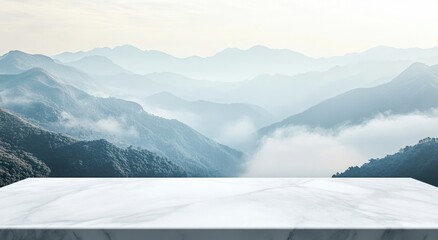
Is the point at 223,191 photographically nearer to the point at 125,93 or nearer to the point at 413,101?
the point at 413,101

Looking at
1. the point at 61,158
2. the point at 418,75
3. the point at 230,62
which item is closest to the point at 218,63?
the point at 230,62

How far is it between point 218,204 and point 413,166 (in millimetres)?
9808

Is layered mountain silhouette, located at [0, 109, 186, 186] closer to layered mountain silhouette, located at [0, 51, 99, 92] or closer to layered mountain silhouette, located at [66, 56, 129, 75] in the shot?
layered mountain silhouette, located at [0, 51, 99, 92]

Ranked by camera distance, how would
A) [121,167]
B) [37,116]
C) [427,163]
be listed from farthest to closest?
[37,116] < [121,167] < [427,163]

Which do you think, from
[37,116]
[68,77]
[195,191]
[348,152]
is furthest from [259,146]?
[195,191]

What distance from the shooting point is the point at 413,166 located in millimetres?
10477

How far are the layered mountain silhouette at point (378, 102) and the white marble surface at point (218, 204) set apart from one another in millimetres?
24367

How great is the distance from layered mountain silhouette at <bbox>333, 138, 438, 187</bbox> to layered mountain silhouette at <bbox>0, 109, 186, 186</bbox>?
502 cm

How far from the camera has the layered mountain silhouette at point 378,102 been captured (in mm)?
26172

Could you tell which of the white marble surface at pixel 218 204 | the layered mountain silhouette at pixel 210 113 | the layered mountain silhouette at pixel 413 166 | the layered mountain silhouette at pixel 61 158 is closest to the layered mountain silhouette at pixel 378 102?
the layered mountain silhouette at pixel 210 113

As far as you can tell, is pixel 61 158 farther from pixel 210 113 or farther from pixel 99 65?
pixel 99 65

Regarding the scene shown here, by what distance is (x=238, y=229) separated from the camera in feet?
4.20

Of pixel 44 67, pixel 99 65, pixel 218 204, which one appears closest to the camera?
pixel 218 204

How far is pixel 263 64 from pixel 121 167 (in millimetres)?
33993
